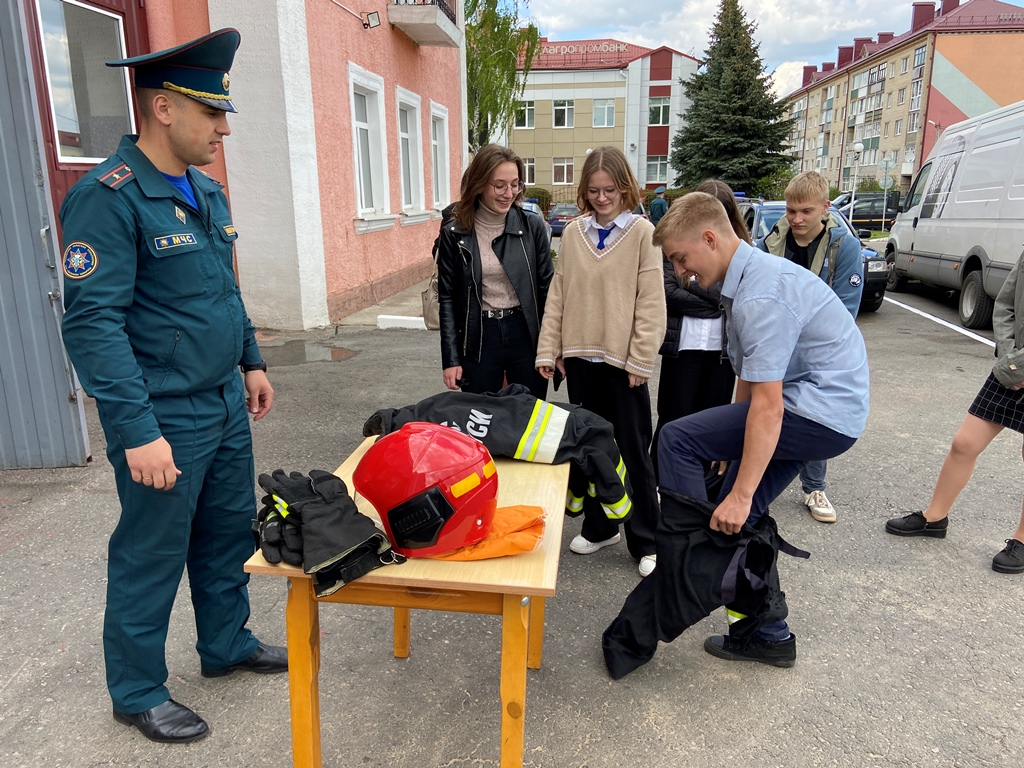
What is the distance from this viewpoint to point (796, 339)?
2305mm

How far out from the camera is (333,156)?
945cm

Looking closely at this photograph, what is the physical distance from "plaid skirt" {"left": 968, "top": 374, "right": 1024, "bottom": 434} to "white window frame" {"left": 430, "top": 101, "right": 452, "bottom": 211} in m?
12.8

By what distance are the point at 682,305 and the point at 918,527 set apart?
1785mm

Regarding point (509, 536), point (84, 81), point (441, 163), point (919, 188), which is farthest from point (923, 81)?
point (509, 536)

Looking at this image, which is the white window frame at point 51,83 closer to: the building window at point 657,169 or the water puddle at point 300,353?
the water puddle at point 300,353

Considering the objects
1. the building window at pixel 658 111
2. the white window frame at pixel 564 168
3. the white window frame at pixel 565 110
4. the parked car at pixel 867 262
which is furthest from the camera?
the white window frame at pixel 564 168

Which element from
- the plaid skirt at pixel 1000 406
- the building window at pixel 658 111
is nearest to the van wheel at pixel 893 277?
the plaid skirt at pixel 1000 406

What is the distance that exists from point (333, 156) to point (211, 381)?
790 cm

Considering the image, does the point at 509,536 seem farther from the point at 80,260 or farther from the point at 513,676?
the point at 80,260

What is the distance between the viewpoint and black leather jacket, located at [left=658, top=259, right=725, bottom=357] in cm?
357

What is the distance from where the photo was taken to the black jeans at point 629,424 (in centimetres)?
339

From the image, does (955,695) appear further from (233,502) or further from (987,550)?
(233,502)

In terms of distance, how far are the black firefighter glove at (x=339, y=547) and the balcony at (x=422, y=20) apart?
11.3 metres

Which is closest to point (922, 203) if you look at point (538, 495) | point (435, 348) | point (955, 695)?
point (435, 348)
